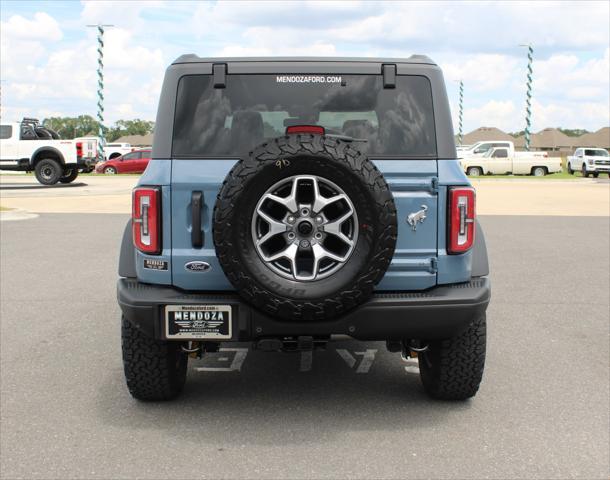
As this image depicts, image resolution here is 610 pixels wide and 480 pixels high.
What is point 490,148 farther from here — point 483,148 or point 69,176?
point 69,176

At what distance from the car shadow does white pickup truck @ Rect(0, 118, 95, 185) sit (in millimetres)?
23836

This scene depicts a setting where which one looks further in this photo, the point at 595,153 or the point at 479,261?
the point at 595,153

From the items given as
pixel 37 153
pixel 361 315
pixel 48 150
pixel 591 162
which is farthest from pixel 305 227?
pixel 591 162

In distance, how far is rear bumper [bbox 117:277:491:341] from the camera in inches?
156

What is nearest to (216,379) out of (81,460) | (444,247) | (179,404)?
(179,404)

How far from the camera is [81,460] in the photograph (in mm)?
3725

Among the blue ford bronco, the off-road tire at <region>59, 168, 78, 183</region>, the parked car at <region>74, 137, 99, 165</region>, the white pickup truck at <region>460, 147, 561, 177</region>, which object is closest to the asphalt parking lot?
the blue ford bronco

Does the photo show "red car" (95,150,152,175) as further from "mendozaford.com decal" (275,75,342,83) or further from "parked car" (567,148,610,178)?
"mendozaford.com decal" (275,75,342,83)

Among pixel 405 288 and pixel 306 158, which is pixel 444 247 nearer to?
pixel 405 288

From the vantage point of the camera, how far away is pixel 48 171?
28.0 meters

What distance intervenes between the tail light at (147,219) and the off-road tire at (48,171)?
82.3 feet

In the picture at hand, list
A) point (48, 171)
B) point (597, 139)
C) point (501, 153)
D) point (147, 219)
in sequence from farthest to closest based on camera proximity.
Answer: point (597, 139) < point (501, 153) < point (48, 171) < point (147, 219)

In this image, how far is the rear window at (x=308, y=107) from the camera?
4211mm

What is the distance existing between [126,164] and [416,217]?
38.1 m
